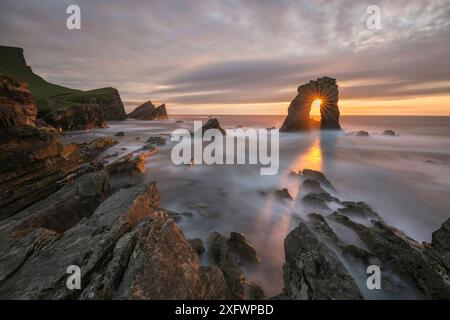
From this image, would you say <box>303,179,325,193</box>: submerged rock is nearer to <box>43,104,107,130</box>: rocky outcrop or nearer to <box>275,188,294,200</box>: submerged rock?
<box>275,188,294,200</box>: submerged rock

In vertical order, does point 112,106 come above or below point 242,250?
above

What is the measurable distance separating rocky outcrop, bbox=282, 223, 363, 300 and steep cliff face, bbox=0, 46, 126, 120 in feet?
199

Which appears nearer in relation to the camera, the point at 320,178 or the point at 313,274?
the point at 313,274

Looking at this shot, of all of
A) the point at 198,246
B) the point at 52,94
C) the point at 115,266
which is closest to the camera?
the point at 115,266

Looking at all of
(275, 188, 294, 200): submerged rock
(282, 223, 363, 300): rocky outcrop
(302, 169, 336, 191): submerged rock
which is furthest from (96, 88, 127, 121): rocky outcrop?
(282, 223, 363, 300): rocky outcrop

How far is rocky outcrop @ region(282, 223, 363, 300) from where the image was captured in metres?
4.59

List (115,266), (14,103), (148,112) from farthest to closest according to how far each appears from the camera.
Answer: (148,112) < (14,103) < (115,266)

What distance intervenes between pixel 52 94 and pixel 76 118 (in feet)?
140

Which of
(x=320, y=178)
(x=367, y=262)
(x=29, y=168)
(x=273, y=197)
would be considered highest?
(x=29, y=168)

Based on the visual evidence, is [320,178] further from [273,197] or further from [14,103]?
[14,103]

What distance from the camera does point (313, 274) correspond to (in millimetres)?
5102

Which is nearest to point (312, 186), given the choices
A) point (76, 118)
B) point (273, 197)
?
point (273, 197)
